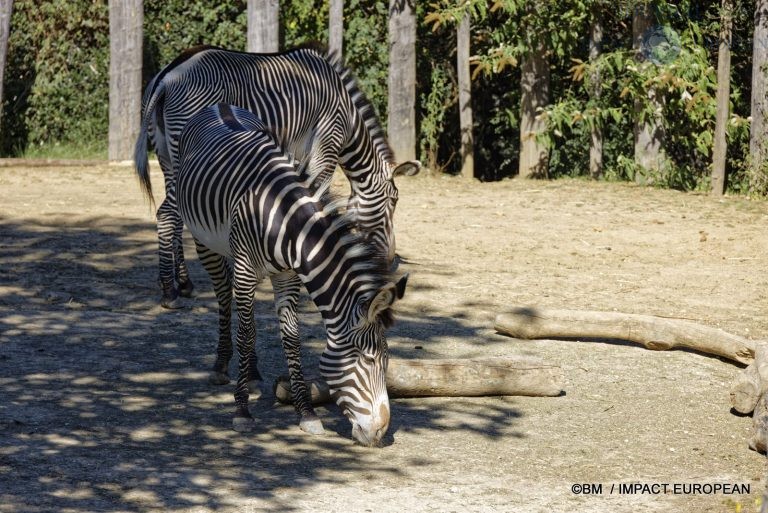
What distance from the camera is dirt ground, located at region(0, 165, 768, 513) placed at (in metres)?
5.42

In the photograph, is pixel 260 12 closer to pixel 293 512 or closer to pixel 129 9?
pixel 129 9

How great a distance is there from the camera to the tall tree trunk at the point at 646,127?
14535mm

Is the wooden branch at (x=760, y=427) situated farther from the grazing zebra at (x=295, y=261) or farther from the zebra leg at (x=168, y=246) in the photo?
the zebra leg at (x=168, y=246)

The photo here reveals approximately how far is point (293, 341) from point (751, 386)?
8.87 ft

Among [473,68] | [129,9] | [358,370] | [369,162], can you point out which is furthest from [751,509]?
→ [129,9]

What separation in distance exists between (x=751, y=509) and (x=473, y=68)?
11.5 m

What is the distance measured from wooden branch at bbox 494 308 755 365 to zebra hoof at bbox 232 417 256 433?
2590 millimetres

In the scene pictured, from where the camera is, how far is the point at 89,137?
17297 millimetres

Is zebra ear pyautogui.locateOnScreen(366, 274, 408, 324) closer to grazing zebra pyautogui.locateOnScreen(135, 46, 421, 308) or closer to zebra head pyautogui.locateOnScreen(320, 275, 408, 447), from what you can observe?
zebra head pyautogui.locateOnScreen(320, 275, 408, 447)

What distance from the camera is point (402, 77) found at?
15758 mm

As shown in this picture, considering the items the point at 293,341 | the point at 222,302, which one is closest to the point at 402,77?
the point at 222,302

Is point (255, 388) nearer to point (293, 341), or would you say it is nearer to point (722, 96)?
point (293, 341)

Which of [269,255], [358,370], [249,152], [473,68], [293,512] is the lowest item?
[293,512]

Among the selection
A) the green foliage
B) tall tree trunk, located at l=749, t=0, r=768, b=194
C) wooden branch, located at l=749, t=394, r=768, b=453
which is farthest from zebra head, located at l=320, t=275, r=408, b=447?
the green foliage
